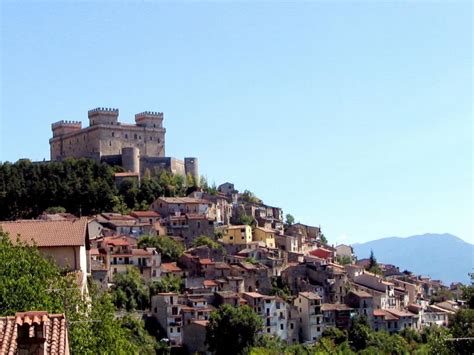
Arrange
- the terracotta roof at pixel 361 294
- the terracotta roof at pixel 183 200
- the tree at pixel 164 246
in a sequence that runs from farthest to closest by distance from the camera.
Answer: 1. the terracotta roof at pixel 183 200
2. the terracotta roof at pixel 361 294
3. the tree at pixel 164 246

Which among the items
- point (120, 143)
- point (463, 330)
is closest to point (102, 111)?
point (120, 143)

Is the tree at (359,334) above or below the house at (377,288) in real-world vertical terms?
below

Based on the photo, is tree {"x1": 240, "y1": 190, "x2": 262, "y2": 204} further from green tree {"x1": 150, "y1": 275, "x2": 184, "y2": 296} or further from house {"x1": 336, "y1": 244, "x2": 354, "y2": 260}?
green tree {"x1": 150, "y1": 275, "x2": 184, "y2": 296}

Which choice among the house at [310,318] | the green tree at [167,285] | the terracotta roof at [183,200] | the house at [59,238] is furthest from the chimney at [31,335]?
the terracotta roof at [183,200]

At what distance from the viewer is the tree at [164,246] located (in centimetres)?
7962

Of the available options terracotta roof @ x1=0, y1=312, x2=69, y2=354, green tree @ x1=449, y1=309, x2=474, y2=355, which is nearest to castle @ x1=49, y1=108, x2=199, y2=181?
green tree @ x1=449, y1=309, x2=474, y2=355

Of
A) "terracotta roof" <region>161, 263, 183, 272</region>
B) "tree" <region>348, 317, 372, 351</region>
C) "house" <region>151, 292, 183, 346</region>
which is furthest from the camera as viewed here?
"terracotta roof" <region>161, 263, 183, 272</region>

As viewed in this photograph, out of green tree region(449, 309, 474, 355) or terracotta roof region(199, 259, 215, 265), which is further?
terracotta roof region(199, 259, 215, 265)

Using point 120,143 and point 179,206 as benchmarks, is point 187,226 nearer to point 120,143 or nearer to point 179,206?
point 179,206

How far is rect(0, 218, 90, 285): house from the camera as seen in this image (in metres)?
31.4

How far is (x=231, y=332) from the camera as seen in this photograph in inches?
2579

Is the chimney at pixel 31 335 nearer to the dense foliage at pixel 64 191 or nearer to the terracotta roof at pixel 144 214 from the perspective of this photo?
the terracotta roof at pixel 144 214

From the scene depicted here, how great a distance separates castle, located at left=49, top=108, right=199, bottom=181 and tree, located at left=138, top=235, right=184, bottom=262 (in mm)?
21777

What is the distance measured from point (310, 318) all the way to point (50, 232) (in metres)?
46.9
